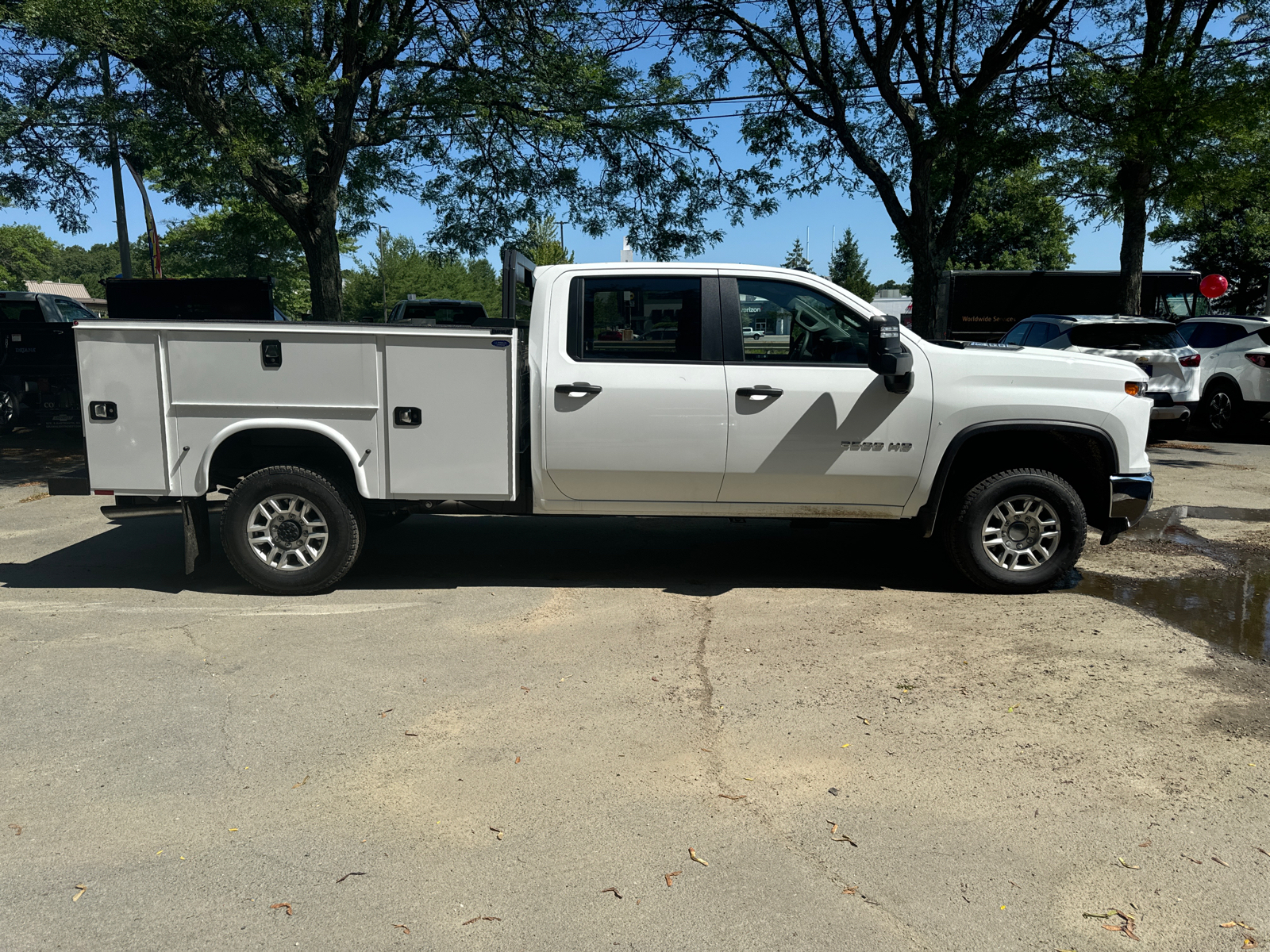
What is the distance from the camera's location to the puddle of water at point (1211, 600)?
5.47 metres

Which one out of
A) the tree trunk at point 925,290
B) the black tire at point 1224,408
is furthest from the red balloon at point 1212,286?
the tree trunk at point 925,290

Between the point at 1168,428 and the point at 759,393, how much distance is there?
944 centimetres

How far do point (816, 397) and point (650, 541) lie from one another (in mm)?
2348

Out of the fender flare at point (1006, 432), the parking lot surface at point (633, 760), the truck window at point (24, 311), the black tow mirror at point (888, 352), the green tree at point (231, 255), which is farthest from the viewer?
the green tree at point (231, 255)

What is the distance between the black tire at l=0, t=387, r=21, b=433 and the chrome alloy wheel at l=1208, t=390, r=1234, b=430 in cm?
1811

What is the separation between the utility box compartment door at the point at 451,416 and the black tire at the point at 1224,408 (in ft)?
42.7

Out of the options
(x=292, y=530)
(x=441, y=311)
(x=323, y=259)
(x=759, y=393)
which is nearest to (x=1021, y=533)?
(x=759, y=393)

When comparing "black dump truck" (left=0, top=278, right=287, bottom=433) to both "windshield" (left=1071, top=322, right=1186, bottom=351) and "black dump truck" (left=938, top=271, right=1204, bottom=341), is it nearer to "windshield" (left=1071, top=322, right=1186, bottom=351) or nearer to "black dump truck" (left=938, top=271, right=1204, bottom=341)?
"windshield" (left=1071, top=322, right=1186, bottom=351)

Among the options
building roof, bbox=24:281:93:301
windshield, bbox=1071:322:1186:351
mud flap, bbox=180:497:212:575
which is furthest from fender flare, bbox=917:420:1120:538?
building roof, bbox=24:281:93:301

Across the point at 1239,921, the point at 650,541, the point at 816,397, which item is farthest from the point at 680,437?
the point at 1239,921

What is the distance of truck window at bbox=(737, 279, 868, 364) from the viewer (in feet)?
19.5

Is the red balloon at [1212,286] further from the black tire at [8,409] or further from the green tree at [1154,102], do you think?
the black tire at [8,409]

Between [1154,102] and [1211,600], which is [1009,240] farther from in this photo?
[1211,600]

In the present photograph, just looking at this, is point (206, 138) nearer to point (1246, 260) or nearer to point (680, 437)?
point (680, 437)
